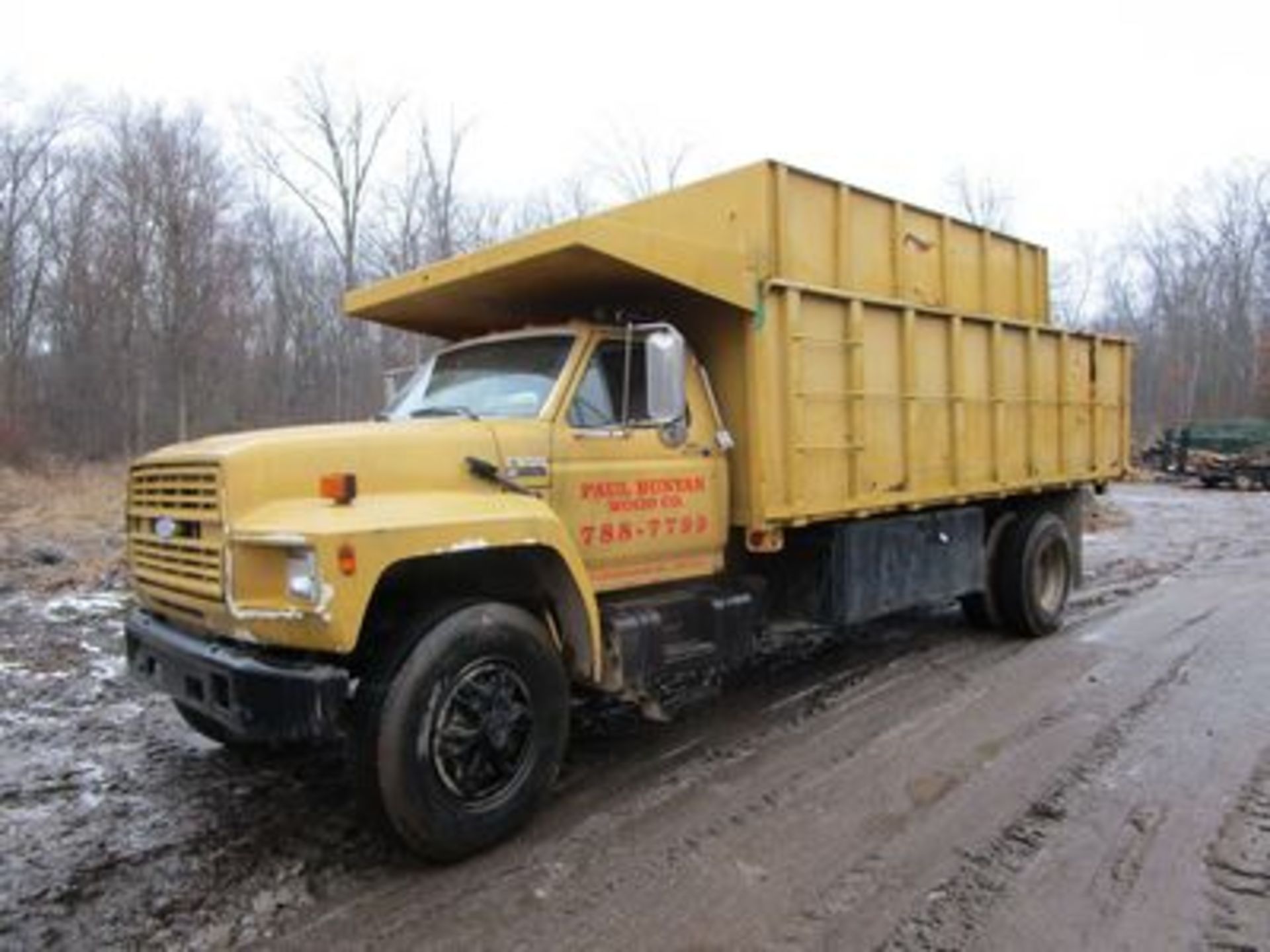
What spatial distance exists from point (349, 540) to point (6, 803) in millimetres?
2564

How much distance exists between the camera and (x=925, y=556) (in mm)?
7594

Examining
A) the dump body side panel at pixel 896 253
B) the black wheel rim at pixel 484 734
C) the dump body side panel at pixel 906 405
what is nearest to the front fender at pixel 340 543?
the black wheel rim at pixel 484 734

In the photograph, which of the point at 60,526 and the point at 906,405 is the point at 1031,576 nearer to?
the point at 906,405

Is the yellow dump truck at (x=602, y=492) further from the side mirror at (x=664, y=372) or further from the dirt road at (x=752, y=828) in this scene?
the dirt road at (x=752, y=828)

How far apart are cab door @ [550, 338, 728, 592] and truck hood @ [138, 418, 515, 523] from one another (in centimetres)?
51

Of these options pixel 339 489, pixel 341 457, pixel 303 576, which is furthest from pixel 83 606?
pixel 303 576

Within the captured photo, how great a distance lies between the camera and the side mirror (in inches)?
200

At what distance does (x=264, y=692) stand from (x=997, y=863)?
3008mm

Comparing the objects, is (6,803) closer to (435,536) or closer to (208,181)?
(435,536)

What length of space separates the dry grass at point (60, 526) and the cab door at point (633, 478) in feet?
27.1

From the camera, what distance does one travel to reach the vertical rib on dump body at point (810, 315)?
577 centimetres

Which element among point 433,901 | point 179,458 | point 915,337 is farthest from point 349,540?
point 915,337

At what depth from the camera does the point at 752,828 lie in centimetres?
468

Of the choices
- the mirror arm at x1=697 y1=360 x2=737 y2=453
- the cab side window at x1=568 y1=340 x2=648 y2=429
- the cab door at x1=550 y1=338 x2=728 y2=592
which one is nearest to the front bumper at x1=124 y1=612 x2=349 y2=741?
the cab door at x1=550 y1=338 x2=728 y2=592
